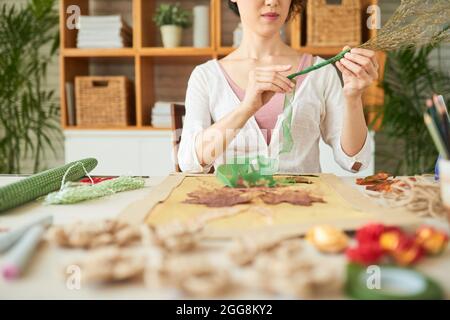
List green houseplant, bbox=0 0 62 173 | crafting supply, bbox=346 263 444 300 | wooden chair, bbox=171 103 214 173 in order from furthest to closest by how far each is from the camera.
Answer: green houseplant, bbox=0 0 62 173 < wooden chair, bbox=171 103 214 173 < crafting supply, bbox=346 263 444 300

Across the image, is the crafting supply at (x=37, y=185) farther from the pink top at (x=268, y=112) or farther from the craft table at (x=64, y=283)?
the pink top at (x=268, y=112)

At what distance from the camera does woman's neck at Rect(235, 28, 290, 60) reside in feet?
5.09

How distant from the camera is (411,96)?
2.62m

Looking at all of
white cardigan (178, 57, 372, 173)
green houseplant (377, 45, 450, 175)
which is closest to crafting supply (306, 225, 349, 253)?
white cardigan (178, 57, 372, 173)

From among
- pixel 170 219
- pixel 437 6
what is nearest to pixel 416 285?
pixel 170 219

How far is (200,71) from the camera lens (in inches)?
61.9

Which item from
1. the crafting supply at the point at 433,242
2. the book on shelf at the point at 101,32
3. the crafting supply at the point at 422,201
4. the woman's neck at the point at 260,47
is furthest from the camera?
the book on shelf at the point at 101,32

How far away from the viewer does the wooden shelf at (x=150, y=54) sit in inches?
98.4

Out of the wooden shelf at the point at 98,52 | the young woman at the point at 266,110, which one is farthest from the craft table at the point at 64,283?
the wooden shelf at the point at 98,52

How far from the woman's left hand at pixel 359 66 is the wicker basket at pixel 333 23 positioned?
141cm

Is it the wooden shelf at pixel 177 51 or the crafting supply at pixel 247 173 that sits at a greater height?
the wooden shelf at pixel 177 51

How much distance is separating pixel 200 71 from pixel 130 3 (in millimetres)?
1629

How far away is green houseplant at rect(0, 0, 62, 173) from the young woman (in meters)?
1.56

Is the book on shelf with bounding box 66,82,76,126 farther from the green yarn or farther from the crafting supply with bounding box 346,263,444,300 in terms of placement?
the crafting supply with bounding box 346,263,444,300
